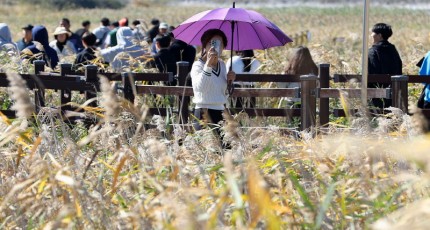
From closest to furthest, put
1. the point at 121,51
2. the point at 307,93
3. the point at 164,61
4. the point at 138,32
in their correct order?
the point at 307,93, the point at 164,61, the point at 121,51, the point at 138,32

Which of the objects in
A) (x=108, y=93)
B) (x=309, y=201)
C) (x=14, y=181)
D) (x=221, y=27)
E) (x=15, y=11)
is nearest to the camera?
(x=108, y=93)

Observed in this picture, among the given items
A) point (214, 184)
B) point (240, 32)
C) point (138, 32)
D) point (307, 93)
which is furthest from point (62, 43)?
point (214, 184)

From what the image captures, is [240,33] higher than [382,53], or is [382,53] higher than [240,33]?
[240,33]

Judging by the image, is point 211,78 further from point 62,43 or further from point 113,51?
point 62,43

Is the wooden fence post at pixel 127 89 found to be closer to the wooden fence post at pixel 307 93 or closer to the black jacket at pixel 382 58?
the wooden fence post at pixel 307 93

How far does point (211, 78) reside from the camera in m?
7.86

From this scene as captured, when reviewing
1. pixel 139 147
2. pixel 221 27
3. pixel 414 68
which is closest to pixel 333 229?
pixel 139 147

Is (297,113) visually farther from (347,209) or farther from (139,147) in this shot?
(347,209)

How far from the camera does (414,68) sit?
536 inches

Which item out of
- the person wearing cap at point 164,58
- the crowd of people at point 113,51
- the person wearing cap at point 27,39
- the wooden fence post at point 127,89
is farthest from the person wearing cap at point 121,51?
the wooden fence post at point 127,89

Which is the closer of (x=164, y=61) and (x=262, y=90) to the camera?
(x=262, y=90)

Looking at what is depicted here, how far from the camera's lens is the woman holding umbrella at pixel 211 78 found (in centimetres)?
787

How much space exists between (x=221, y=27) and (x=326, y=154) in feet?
13.5

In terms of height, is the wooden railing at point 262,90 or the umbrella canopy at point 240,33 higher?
the umbrella canopy at point 240,33
